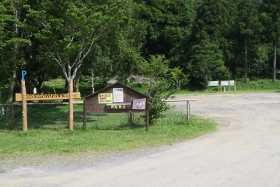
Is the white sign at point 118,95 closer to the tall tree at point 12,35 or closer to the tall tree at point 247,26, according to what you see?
the tall tree at point 12,35

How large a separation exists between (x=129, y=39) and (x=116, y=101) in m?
11.6

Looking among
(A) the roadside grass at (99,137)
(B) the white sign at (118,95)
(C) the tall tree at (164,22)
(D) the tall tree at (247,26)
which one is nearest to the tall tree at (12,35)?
(A) the roadside grass at (99,137)

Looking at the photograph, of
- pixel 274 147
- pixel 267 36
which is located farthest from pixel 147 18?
pixel 274 147

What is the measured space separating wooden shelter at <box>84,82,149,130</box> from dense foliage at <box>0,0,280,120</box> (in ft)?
9.09

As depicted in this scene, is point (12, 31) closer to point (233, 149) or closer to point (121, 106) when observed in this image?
point (121, 106)

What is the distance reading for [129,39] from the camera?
920 inches

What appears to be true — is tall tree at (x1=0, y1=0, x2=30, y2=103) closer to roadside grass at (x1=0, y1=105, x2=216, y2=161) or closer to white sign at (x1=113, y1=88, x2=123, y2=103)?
roadside grass at (x1=0, y1=105, x2=216, y2=161)

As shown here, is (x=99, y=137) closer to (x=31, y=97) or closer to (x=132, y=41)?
(x=31, y=97)

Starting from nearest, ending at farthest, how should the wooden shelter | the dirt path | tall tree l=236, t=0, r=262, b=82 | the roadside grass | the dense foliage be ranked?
the dirt path < the roadside grass < the wooden shelter < the dense foliage < tall tree l=236, t=0, r=262, b=82

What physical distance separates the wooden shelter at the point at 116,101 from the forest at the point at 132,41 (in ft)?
8.94

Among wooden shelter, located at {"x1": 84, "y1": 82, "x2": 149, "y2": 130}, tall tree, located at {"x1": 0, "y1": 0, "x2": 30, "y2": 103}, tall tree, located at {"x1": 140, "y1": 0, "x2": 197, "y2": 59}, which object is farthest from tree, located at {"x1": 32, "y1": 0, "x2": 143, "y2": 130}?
tall tree, located at {"x1": 140, "y1": 0, "x2": 197, "y2": 59}

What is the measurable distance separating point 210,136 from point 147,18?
1740 inches

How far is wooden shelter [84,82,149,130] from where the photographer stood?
12391mm

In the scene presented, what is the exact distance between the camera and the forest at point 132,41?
47.4 feet
